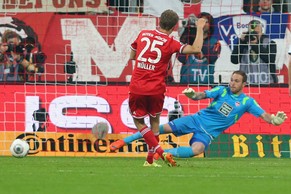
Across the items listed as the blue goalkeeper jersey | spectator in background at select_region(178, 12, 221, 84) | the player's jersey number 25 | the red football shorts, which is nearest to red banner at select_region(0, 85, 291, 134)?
spectator in background at select_region(178, 12, 221, 84)

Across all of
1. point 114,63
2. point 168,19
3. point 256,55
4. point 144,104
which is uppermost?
point 168,19

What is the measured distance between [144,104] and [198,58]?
5657mm

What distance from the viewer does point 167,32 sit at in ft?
37.7

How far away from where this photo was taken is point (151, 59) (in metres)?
11.6

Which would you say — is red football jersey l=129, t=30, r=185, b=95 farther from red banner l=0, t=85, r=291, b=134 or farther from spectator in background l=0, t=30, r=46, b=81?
spectator in background l=0, t=30, r=46, b=81

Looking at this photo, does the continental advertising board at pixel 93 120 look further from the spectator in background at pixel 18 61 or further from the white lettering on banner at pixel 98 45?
the white lettering on banner at pixel 98 45

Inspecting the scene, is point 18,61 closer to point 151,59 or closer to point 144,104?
point 144,104

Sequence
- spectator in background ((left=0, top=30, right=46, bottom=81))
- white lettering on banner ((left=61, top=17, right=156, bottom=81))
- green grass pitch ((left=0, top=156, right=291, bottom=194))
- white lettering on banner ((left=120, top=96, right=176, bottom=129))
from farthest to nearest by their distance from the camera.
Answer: white lettering on banner ((left=61, top=17, right=156, bottom=81)), spectator in background ((left=0, top=30, right=46, bottom=81)), white lettering on banner ((left=120, top=96, right=176, bottom=129)), green grass pitch ((left=0, top=156, right=291, bottom=194))

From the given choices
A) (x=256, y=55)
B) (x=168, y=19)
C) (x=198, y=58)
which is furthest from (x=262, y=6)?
(x=168, y=19)

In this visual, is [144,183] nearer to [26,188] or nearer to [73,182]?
[73,182]

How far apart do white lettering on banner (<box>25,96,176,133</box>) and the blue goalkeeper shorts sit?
1.90 metres

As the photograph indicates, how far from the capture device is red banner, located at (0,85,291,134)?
52.9ft

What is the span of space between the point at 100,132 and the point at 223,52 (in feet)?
10.8

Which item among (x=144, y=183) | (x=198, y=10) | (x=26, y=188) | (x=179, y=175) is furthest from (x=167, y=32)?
(x=198, y=10)
